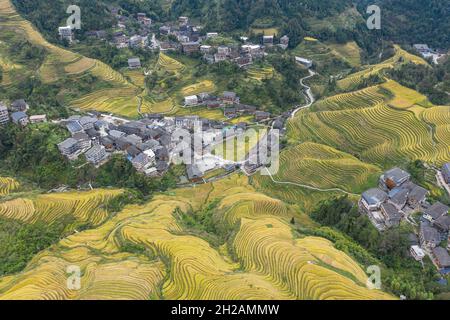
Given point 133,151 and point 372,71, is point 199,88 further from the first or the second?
point 372,71

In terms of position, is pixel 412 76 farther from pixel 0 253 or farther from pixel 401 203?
pixel 0 253

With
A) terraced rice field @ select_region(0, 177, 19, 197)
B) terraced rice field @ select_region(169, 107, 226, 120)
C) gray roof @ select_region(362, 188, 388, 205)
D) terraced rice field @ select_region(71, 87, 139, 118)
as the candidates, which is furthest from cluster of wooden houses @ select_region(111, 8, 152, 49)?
gray roof @ select_region(362, 188, 388, 205)

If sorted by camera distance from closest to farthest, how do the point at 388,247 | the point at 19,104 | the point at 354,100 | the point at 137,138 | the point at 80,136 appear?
the point at 388,247 < the point at 80,136 < the point at 137,138 < the point at 19,104 < the point at 354,100

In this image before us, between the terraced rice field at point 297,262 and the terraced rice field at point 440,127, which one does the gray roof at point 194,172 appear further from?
the terraced rice field at point 440,127

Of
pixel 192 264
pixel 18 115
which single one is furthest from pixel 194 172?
pixel 18 115

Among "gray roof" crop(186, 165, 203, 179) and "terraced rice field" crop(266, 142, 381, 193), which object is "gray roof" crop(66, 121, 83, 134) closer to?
"gray roof" crop(186, 165, 203, 179)

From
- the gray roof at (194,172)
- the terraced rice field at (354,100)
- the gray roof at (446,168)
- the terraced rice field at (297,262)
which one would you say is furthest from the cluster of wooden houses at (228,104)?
the terraced rice field at (297,262)

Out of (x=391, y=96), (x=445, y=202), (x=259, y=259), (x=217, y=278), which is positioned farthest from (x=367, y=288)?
(x=391, y=96)
